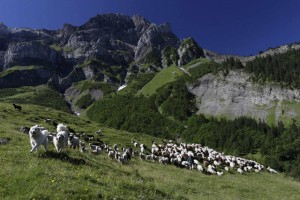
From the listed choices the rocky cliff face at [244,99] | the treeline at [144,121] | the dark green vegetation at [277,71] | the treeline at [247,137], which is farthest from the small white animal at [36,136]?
the dark green vegetation at [277,71]

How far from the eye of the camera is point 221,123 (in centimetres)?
15712

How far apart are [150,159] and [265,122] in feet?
379

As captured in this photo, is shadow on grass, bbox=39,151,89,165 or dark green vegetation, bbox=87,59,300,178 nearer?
shadow on grass, bbox=39,151,89,165

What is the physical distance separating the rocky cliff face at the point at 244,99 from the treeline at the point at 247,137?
11116 mm

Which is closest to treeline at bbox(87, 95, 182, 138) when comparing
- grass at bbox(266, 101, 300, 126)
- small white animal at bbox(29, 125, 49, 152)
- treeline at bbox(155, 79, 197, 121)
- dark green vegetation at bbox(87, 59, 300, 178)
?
dark green vegetation at bbox(87, 59, 300, 178)

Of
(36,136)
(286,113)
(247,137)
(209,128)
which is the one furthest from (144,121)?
(36,136)

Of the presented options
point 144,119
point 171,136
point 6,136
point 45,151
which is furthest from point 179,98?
point 45,151

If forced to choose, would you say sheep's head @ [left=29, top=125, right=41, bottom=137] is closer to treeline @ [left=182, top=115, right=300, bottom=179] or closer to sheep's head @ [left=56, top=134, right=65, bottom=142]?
sheep's head @ [left=56, top=134, right=65, bottom=142]

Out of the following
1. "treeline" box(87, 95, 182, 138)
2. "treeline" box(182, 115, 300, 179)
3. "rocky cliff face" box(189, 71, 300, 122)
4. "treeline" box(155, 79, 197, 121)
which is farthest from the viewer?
"treeline" box(155, 79, 197, 121)

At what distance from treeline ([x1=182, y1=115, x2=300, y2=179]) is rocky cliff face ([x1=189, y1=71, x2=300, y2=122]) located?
36.5 ft

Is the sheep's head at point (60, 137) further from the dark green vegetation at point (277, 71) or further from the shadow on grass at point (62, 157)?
the dark green vegetation at point (277, 71)

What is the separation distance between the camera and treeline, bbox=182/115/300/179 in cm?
11606

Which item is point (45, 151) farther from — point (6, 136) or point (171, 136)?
point (171, 136)

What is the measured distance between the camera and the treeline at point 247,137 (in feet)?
381
